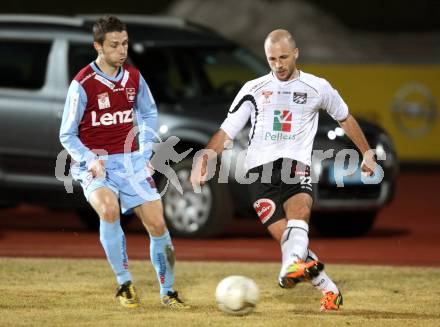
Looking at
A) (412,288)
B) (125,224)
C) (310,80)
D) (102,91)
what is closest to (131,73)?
(102,91)

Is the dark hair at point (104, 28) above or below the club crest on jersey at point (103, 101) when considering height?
above

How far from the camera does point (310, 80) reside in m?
10.6

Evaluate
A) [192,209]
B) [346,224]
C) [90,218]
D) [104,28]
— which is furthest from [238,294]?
[90,218]

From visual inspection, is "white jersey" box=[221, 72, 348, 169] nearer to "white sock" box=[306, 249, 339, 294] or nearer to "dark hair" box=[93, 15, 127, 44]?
"white sock" box=[306, 249, 339, 294]


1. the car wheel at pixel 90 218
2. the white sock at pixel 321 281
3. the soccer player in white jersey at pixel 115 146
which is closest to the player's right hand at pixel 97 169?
the soccer player in white jersey at pixel 115 146

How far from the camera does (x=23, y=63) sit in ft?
52.5

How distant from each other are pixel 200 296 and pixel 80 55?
512cm

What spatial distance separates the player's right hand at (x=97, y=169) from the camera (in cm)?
1042

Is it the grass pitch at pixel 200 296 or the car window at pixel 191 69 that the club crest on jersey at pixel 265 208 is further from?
the car window at pixel 191 69

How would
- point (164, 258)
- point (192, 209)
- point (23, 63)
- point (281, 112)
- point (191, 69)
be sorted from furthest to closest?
point (191, 69) < point (23, 63) < point (192, 209) < point (164, 258) < point (281, 112)

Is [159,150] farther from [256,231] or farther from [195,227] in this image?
[256,231]

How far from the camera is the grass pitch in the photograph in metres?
10.4

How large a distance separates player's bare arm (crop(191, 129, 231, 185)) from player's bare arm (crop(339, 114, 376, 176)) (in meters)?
0.90

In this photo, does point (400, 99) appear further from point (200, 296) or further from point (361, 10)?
point (361, 10)
